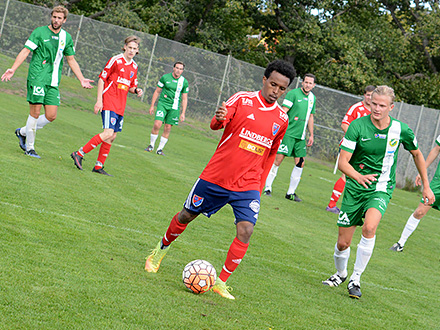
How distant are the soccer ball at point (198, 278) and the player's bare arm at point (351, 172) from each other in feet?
6.00

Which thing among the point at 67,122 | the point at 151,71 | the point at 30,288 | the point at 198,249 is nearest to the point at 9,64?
the point at 151,71

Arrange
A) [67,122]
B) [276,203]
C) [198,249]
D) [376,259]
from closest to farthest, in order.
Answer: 1. [198,249]
2. [376,259]
3. [276,203]
4. [67,122]

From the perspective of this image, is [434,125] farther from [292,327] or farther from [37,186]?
[292,327]

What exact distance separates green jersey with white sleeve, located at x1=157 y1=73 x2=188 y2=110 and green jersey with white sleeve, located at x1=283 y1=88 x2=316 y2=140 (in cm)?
413

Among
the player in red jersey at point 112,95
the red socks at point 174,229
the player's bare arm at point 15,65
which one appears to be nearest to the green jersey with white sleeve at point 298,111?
the player in red jersey at point 112,95

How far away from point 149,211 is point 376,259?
3215 millimetres

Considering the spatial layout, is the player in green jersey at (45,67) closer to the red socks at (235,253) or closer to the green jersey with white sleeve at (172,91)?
the red socks at (235,253)

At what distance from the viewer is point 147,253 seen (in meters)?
6.07

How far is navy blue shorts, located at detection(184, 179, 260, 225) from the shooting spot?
17.0 ft

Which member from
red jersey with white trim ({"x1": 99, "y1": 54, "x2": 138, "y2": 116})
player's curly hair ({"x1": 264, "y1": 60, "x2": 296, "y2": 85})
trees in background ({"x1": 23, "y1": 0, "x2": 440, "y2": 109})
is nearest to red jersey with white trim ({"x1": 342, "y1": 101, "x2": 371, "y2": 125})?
red jersey with white trim ({"x1": 99, "y1": 54, "x2": 138, "y2": 116})

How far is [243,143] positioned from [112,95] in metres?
5.51

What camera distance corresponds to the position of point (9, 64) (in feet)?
83.5

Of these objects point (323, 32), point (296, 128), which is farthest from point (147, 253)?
point (323, 32)

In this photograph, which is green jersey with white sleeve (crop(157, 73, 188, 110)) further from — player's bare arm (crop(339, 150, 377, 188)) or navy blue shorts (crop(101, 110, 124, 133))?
player's bare arm (crop(339, 150, 377, 188))
